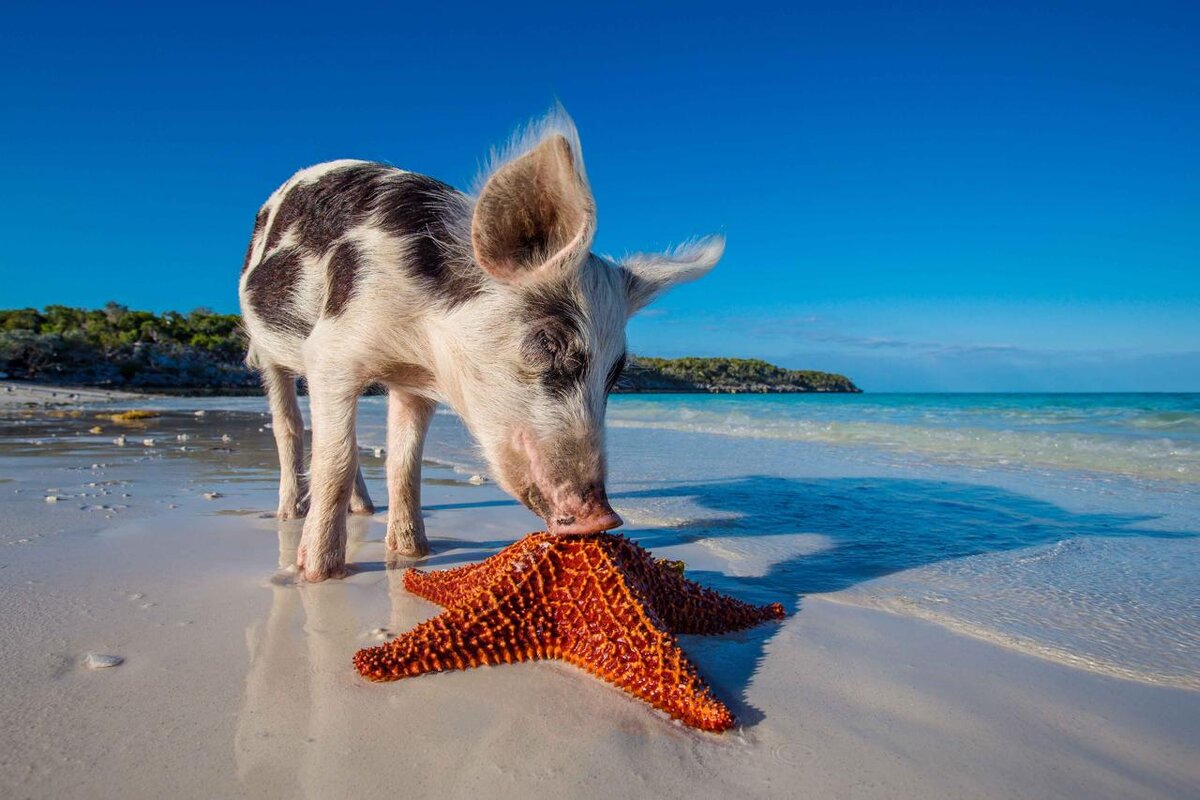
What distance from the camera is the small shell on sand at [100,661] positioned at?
249cm

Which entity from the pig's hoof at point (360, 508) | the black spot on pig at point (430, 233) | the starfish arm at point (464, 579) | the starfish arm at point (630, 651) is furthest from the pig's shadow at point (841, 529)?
the pig's hoof at point (360, 508)

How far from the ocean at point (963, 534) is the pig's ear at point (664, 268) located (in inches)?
44.0

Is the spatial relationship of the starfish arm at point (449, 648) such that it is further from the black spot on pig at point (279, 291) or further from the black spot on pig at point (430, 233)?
the black spot on pig at point (279, 291)

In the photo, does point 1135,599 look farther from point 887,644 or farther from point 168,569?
point 168,569

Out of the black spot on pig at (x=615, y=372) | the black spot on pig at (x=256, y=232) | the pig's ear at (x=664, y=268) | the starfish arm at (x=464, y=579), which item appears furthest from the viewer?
the black spot on pig at (x=256, y=232)

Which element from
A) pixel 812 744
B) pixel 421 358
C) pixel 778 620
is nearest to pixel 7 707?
pixel 421 358

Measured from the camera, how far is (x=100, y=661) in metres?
2.52

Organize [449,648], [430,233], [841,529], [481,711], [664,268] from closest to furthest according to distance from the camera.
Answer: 1. [481,711]
2. [449,648]
3. [430,233]
4. [664,268]
5. [841,529]

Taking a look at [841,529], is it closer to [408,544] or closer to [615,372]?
[615,372]

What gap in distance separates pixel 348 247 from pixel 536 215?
1234 mm

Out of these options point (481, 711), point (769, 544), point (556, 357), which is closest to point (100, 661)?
point (481, 711)

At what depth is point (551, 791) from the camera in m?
1.86

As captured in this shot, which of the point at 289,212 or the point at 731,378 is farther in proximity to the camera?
the point at 731,378

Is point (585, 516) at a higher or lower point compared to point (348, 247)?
lower
